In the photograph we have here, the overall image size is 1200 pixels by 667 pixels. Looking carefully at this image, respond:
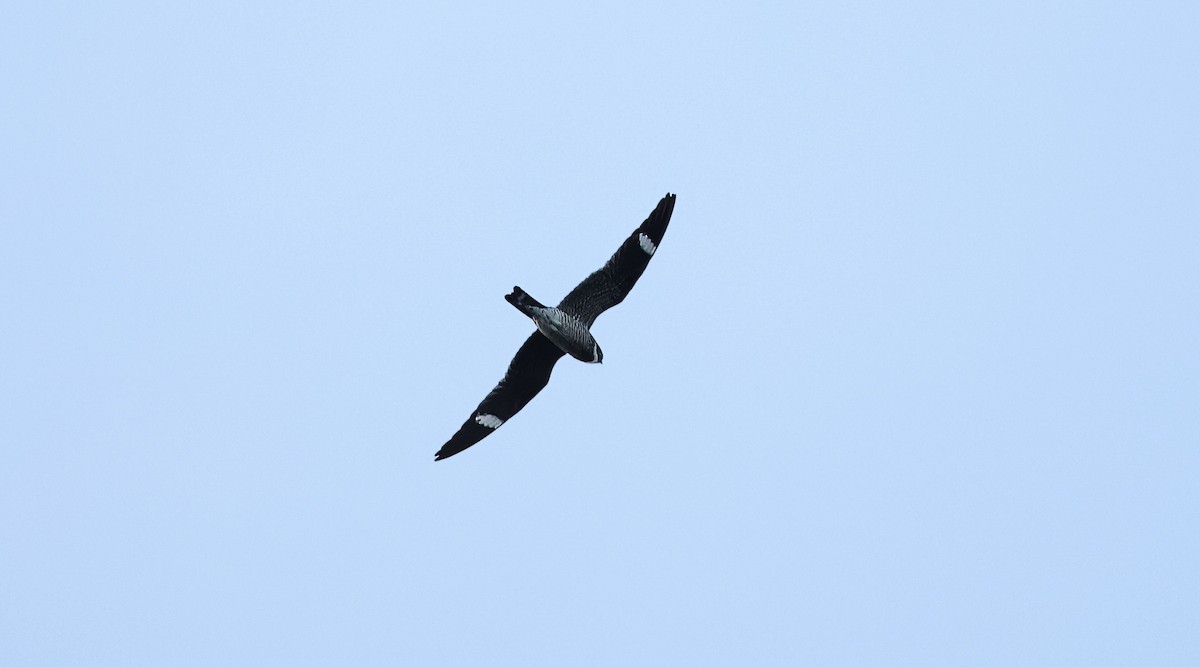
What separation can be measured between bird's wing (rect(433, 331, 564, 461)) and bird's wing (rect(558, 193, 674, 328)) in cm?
77

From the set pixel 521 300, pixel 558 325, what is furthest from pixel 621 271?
pixel 521 300

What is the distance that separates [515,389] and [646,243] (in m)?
2.88

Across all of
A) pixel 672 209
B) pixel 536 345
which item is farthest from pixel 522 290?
pixel 672 209

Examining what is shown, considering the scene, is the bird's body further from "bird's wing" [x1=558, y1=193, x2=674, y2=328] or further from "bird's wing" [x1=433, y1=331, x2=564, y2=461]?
"bird's wing" [x1=433, y1=331, x2=564, y2=461]

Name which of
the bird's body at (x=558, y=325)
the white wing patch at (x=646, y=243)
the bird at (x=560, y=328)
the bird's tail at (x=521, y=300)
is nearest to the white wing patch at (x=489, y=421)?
the bird at (x=560, y=328)

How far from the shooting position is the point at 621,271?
→ 18.5 m

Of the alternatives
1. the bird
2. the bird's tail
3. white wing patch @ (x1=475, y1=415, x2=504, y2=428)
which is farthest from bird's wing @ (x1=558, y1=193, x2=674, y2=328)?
white wing patch @ (x1=475, y1=415, x2=504, y2=428)

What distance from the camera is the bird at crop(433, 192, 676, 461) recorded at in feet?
59.9

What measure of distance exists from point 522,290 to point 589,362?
1642 mm

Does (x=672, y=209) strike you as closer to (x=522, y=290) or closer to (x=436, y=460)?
(x=522, y=290)

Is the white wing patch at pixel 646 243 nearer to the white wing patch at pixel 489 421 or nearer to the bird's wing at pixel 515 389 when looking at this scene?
the bird's wing at pixel 515 389

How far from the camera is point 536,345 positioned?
18.9m

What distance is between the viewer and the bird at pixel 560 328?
59.9 feet

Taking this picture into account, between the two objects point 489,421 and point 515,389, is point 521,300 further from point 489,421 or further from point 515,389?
point 489,421
